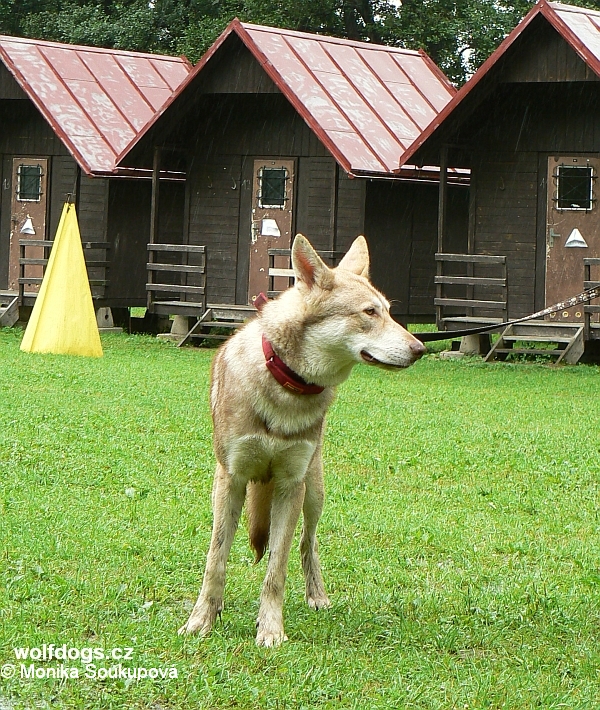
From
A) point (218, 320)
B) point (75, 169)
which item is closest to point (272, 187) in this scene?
point (218, 320)

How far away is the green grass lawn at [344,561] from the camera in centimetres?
489

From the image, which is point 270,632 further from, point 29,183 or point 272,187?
point 29,183

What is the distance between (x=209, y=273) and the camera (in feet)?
70.4

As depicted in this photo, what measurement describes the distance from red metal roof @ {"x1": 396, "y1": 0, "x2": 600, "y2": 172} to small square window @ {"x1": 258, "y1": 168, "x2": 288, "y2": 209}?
2.68 metres

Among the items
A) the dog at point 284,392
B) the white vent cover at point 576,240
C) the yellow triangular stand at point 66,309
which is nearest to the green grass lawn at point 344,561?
the dog at point 284,392

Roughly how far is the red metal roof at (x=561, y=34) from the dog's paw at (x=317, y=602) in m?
12.1

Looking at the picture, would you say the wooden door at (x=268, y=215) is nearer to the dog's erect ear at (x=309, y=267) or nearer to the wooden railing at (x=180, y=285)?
the wooden railing at (x=180, y=285)

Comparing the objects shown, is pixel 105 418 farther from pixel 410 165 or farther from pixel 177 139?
pixel 177 139

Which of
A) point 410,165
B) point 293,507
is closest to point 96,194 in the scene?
point 410,165

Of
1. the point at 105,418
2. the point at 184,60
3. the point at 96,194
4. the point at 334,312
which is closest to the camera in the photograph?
the point at 334,312

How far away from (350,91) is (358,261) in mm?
14633

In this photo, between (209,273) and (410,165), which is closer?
(410,165)

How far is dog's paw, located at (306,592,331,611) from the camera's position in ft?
19.4

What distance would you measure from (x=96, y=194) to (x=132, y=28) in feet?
50.4
